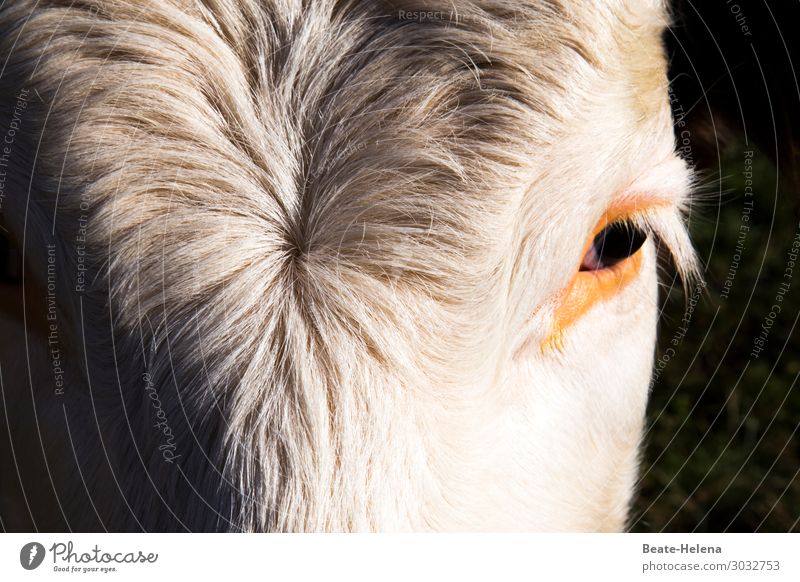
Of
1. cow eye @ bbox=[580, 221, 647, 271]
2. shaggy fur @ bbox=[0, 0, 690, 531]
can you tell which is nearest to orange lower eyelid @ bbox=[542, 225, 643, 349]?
cow eye @ bbox=[580, 221, 647, 271]

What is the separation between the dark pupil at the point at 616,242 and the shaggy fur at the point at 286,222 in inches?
10.5

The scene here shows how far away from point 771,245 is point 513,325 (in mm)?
2996

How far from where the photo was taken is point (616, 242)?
1632 mm

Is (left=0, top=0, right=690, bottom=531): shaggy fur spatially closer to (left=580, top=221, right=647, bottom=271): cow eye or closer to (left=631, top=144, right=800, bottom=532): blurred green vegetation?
(left=580, top=221, right=647, bottom=271): cow eye

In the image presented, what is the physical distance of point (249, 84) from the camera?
127cm

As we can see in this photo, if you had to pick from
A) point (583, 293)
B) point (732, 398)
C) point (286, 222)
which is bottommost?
point (732, 398)

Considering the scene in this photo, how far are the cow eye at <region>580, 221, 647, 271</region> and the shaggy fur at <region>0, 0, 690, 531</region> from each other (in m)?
0.26

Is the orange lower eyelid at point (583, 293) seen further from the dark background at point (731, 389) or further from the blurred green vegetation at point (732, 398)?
the blurred green vegetation at point (732, 398)

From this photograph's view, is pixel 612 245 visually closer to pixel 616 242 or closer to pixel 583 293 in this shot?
pixel 616 242

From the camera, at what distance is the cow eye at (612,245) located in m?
1.60

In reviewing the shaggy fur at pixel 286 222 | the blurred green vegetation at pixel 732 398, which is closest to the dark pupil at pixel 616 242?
the shaggy fur at pixel 286 222

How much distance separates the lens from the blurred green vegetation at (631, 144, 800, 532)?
336cm

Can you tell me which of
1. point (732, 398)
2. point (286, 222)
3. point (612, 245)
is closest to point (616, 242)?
point (612, 245)

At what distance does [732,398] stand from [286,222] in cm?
296
